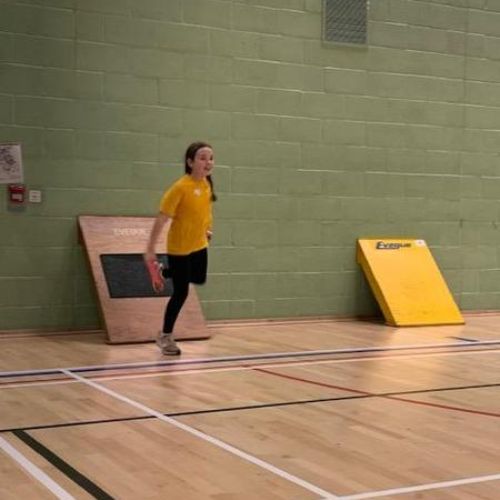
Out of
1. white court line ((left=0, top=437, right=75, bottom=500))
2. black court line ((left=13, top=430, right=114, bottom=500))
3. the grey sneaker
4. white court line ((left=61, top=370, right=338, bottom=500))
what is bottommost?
white court line ((left=61, top=370, right=338, bottom=500))

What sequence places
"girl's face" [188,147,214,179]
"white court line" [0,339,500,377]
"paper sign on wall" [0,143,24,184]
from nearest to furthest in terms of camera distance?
"white court line" [0,339,500,377], "girl's face" [188,147,214,179], "paper sign on wall" [0,143,24,184]

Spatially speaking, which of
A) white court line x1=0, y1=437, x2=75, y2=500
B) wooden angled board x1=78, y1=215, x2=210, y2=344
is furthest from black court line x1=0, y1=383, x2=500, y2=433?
wooden angled board x1=78, y1=215, x2=210, y2=344

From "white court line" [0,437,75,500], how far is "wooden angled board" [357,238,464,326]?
15.6 ft

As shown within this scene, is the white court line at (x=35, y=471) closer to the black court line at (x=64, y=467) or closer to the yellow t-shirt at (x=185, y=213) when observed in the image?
the black court line at (x=64, y=467)

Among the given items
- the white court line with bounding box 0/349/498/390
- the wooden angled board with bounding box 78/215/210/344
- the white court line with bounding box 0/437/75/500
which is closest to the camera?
the white court line with bounding box 0/437/75/500

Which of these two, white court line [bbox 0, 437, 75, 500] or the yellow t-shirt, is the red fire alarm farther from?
white court line [bbox 0, 437, 75, 500]

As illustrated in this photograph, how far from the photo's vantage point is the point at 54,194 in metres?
6.87

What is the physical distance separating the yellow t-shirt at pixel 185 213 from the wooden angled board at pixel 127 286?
929mm

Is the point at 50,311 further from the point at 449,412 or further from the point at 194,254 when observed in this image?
the point at 449,412

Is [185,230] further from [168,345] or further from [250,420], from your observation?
[250,420]

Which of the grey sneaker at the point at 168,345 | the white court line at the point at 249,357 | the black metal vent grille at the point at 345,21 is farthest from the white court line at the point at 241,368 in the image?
the black metal vent grille at the point at 345,21

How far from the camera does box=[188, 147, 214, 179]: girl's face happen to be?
18.9ft

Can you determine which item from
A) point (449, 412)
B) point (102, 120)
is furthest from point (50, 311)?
point (449, 412)

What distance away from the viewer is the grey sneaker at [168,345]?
591 cm
